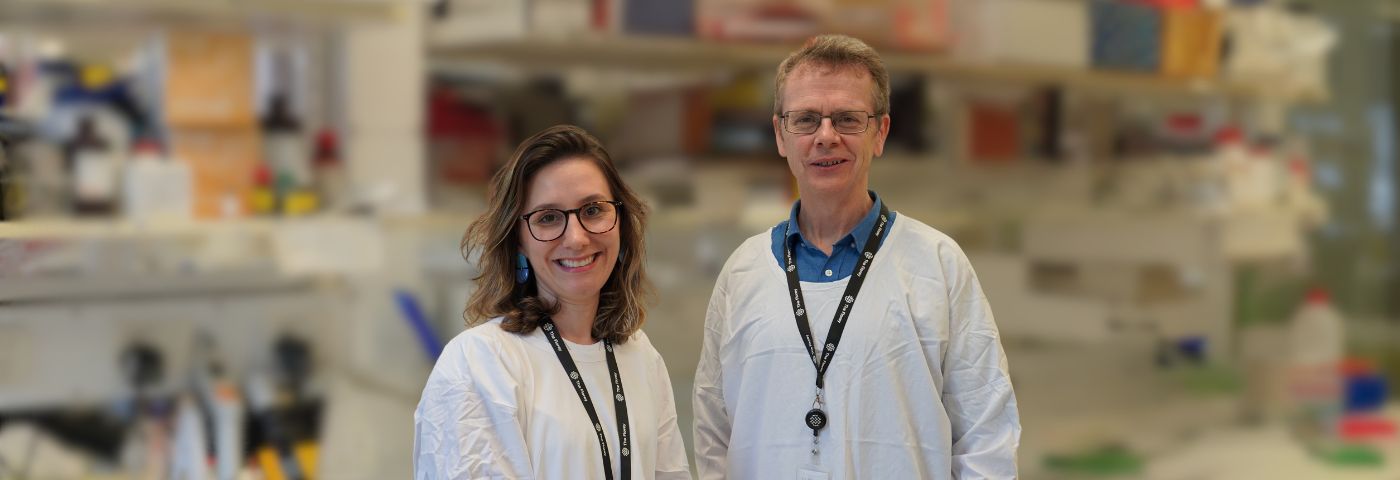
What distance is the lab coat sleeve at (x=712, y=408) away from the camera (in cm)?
156

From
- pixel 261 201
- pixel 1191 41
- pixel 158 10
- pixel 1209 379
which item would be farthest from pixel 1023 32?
pixel 158 10

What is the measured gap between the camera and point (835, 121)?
1390 millimetres

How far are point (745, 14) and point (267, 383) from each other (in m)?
1.22

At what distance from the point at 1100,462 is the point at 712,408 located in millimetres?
2381

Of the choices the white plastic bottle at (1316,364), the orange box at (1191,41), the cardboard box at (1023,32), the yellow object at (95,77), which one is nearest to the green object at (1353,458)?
the white plastic bottle at (1316,364)

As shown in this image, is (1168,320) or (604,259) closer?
(604,259)

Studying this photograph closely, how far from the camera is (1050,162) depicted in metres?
3.39

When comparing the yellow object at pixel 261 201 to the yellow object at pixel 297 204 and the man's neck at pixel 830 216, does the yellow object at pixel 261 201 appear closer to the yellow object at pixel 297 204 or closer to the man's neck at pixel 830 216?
the yellow object at pixel 297 204

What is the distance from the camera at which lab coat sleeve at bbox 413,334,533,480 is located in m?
1.20

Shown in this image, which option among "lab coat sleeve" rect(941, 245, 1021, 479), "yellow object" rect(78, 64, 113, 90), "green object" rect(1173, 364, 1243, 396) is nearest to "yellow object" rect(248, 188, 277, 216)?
"yellow object" rect(78, 64, 113, 90)

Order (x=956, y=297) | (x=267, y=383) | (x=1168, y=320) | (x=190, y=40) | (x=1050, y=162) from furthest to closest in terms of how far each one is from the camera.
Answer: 1. (x=1168, y=320)
2. (x=1050, y=162)
3. (x=267, y=383)
4. (x=190, y=40)
5. (x=956, y=297)

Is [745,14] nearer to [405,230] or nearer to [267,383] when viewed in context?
[405,230]

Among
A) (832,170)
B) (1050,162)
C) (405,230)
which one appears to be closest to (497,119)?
(405,230)

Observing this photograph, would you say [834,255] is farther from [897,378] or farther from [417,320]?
[417,320]
